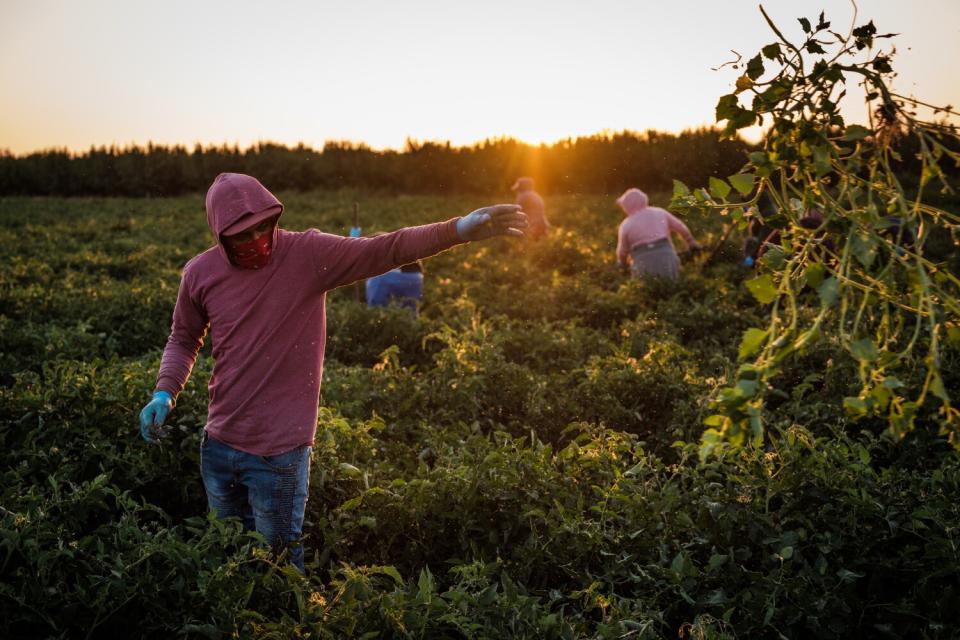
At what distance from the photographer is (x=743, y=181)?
1405 millimetres

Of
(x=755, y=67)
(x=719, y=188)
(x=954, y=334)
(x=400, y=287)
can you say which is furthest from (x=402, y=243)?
(x=400, y=287)

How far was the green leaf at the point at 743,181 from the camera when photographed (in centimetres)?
140

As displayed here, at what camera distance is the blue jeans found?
2762mm

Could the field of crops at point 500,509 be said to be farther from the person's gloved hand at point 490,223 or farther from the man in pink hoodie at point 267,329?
the person's gloved hand at point 490,223

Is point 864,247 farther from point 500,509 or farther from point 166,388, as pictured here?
point 166,388

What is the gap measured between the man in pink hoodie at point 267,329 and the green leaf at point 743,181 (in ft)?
4.18

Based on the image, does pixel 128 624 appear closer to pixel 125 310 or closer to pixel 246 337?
pixel 246 337

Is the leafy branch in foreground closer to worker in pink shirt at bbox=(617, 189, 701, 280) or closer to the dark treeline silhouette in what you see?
worker in pink shirt at bbox=(617, 189, 701, 280)

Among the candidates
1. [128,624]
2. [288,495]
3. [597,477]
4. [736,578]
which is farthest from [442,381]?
[128,624]

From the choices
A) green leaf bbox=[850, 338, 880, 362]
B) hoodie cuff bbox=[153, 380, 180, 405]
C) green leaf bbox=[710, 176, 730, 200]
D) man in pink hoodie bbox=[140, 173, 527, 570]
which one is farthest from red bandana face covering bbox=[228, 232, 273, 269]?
green leaf bbox=[850, 338, 880, 362]

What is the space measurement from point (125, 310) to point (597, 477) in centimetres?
654

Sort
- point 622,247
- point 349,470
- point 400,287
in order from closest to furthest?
point 349,470 < point 400,287 < point 622,247

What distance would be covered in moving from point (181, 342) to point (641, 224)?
22.3ft

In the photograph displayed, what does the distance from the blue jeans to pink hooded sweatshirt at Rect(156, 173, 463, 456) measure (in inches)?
2.5
